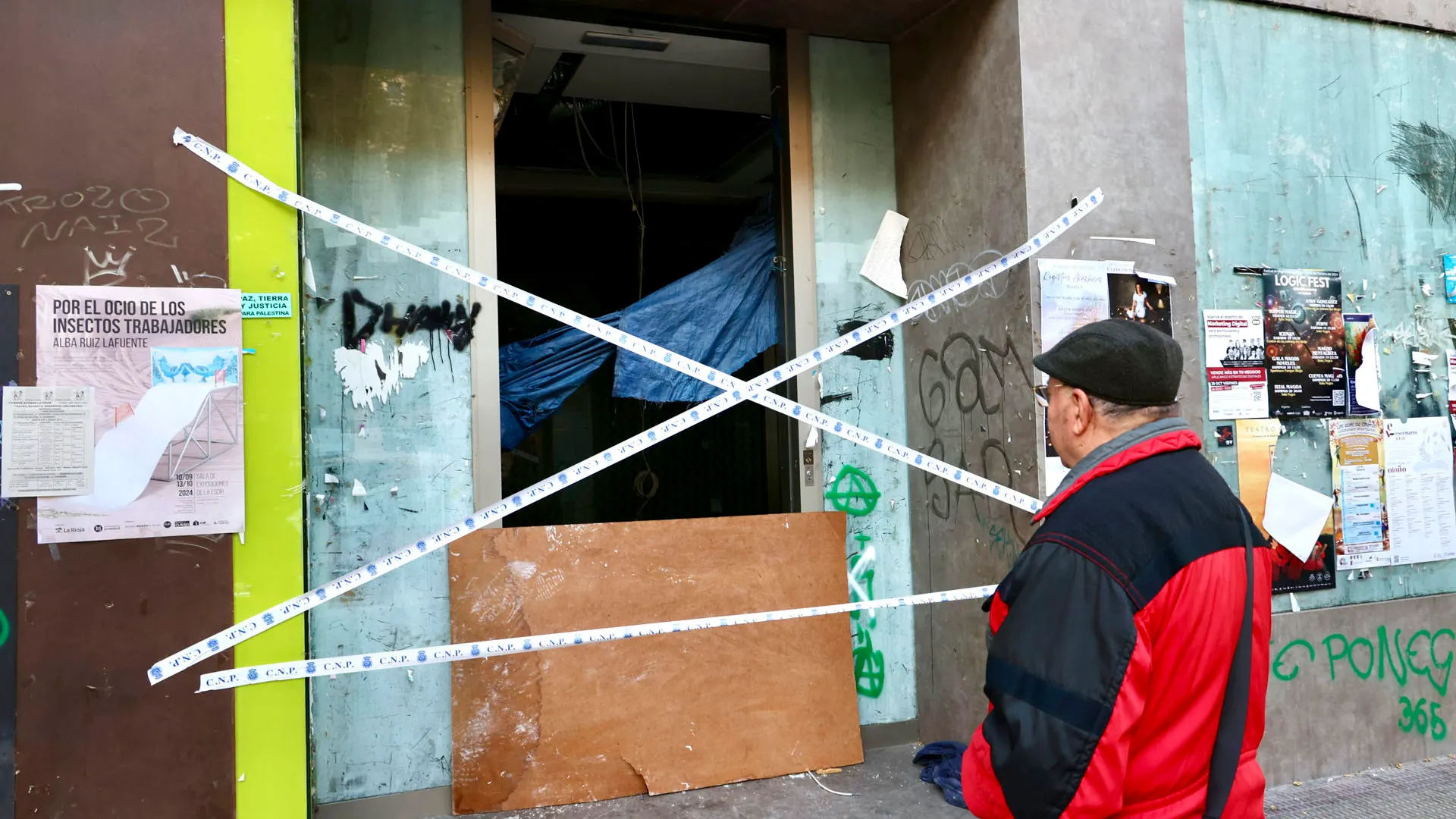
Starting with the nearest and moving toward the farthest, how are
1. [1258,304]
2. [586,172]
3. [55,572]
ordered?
[55,572]
[1258,304]
[586,172]

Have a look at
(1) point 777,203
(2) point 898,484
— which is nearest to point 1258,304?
(2) point 898,484

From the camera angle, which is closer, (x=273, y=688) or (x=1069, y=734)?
(x=1069, y=734)

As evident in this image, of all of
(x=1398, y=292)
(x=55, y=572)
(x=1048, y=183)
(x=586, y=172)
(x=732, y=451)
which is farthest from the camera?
(x=586, y=172)

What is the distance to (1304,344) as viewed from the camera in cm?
482

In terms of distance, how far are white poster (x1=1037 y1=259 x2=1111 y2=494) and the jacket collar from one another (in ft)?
7.49

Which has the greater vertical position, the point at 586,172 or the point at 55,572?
the point at 586,172

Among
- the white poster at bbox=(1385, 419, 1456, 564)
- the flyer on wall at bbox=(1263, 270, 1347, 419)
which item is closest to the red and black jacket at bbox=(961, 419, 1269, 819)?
the flyer on wall at bbox=(1263, 270, 1347, 419)

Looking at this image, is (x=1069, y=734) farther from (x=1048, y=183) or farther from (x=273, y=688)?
(x=1048, y=183)

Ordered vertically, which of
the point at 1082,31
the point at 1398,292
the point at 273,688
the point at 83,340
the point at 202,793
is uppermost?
the point at 1082,31

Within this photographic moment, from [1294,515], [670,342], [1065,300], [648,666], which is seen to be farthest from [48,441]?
[1294,515]

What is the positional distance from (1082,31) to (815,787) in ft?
11.9

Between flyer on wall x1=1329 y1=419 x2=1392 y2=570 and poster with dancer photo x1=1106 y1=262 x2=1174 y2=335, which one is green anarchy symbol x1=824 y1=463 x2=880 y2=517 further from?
flyer on wall x1=1329 y1=419 x2=1392 y2=570

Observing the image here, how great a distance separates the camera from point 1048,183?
13.9ft

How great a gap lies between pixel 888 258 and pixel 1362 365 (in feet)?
8.23
